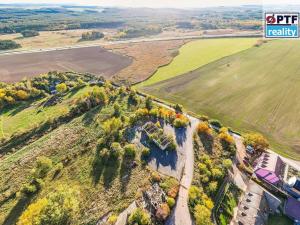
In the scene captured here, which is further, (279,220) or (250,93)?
(250,93)

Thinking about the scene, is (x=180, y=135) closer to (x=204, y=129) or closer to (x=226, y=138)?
(x=204, y=129)

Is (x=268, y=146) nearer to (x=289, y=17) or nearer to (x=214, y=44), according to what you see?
(x=289, y=17)

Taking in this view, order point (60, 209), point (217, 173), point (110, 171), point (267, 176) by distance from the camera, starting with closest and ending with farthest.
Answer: point (60, 209)
point (217, 173)
point (267, 176)
point (110, 171)

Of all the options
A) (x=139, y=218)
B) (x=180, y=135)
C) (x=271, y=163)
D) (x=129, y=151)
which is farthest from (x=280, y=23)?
(x=139, y=218)

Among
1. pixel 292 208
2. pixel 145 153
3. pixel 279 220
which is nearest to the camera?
pixel 279 220

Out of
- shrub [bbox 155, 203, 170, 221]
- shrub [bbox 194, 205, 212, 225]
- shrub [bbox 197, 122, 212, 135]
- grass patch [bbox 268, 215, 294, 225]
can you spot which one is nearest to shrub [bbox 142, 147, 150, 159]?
shrub [bbox 155, 203, 170, 221]

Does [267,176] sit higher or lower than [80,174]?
lower

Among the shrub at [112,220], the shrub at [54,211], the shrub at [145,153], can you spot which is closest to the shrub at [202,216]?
the shrub at [112,220]
